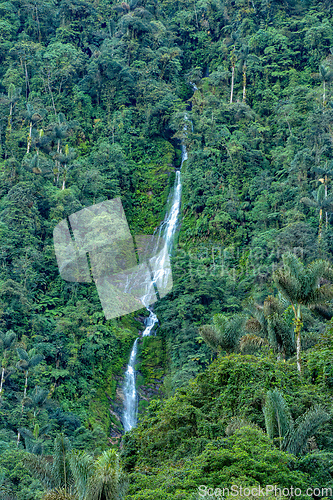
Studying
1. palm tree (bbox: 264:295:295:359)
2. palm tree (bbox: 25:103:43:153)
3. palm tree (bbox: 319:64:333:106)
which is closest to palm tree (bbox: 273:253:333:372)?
palm tree (bbox: 264:295:295:359)

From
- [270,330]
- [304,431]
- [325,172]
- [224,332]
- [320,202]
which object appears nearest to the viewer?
[304,431]

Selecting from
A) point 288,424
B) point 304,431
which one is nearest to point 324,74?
point 288,424

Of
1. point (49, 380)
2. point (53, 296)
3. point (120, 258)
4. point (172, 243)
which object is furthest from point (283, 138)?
point (49, 380)

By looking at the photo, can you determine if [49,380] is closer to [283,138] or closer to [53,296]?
[53,296]

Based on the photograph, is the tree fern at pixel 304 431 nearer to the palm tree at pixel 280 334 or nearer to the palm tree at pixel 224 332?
the palm tree at pixel 280 334

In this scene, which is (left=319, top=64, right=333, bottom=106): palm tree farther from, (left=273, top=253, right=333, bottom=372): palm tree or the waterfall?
(left=273, top=253, right=333, bottom=372): palm tree

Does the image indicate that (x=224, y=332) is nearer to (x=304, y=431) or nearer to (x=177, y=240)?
(x=304, y=431)

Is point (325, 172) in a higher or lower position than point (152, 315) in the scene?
higher

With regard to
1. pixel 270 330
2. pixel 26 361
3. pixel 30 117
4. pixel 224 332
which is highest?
pixel 30 117
